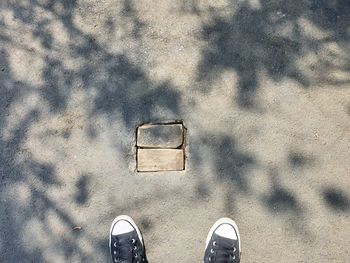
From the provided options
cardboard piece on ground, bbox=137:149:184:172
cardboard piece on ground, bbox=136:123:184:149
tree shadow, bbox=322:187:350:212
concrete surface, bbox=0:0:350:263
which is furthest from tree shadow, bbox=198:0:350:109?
tree shadow, bbox=322:187:350:212

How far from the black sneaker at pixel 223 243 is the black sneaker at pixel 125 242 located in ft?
1.61

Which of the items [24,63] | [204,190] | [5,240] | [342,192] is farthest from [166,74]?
[5,240]

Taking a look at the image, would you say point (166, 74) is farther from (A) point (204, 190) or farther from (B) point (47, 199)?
(B) point (47, 199)

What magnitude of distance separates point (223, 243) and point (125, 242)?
2.37 ft

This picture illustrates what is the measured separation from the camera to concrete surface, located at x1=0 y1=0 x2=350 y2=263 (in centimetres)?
284

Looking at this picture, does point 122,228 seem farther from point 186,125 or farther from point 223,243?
point 186,125

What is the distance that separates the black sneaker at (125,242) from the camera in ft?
9.46

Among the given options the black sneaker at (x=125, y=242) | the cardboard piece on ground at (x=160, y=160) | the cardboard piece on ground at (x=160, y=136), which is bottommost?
the black sneaker at (x=125, y=242)

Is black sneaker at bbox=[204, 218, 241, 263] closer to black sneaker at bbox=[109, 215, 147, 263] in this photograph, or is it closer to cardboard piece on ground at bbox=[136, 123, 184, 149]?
black sneaker at bbox=[109, 215, 147, 263]

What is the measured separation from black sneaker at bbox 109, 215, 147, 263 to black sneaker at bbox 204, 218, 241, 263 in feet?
1.61

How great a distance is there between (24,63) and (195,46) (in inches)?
52.7

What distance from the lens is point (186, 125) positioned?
2.93 metres

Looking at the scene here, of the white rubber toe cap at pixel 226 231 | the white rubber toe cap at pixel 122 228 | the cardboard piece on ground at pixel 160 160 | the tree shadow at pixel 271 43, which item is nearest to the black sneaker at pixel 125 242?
the white rubber toe cap at pixel 122 228

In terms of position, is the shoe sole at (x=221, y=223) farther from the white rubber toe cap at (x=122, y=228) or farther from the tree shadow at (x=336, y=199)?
the tree shadow at (x=336, y=199)
